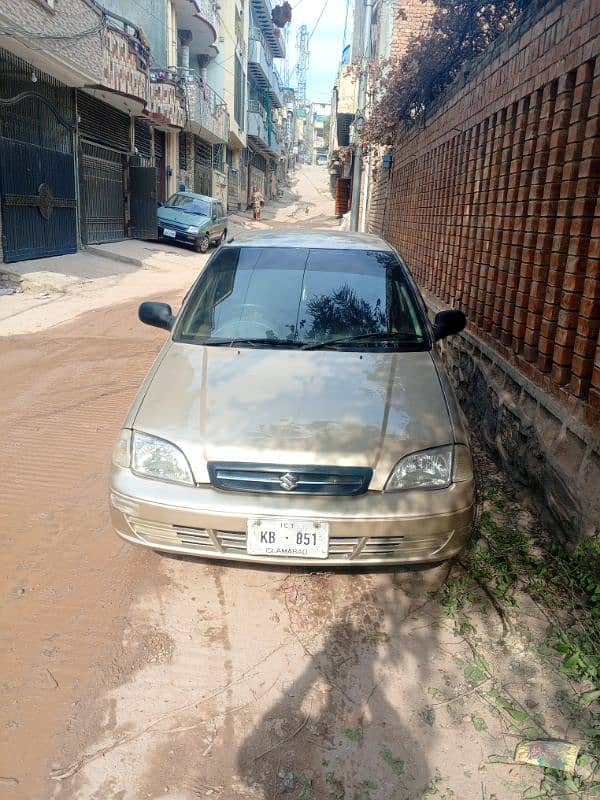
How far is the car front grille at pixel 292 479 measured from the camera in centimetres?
272

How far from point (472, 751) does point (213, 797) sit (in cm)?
93

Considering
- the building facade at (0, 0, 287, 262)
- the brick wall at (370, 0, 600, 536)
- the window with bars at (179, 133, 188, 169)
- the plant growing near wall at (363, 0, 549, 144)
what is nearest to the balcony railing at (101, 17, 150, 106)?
the building facade at (0, 0, 287, 262)

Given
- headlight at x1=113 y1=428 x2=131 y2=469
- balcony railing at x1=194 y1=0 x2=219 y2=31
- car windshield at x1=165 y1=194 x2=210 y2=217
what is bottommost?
headlight at x1=113 y1=428 x2=131 y2=469

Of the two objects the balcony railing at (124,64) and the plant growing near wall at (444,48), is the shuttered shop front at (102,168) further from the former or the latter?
the plant growing near wall at (444,48)

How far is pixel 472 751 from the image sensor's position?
2.26 m

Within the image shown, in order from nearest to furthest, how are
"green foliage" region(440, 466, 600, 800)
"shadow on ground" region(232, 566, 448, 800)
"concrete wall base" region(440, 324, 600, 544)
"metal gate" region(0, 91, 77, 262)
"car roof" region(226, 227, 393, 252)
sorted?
"shadow on ground" region(232, 566, 448, 800) → "green foliage" region(440, 466, 600, 800) → "concrete wall base" region(440, 324, 600, 544) → "car roof" region(226, 227, 393, 252) → "metal gate" region(0, 91, 77, 262)

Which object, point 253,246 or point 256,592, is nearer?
point 256,592

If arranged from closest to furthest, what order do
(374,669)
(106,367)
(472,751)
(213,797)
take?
(213,797)
(472,751)
(374,669)
(106,367)

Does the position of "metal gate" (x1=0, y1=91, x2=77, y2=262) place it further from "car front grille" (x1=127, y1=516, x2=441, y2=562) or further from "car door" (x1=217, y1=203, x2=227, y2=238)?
"car front grille" (x1=127, y1=516, x2=441, y2=562)

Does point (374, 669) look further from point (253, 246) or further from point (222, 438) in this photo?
point (253, 246)

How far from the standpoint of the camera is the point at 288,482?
2719 mm

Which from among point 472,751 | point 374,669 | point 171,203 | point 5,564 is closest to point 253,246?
point 5,564

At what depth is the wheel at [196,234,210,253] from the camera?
2142 cm

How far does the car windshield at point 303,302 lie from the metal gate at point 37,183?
32.8 feet
